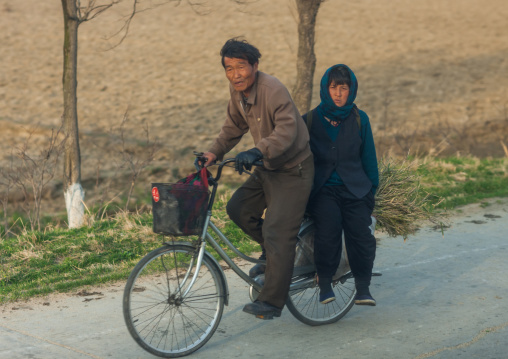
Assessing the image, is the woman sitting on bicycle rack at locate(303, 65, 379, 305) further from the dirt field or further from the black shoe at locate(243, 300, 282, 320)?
the dirt field

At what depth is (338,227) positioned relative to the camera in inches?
207

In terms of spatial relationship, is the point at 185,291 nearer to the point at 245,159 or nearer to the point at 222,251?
the point at 222,251

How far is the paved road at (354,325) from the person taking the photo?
16.0ft

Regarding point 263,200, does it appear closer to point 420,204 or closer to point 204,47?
point 420,204

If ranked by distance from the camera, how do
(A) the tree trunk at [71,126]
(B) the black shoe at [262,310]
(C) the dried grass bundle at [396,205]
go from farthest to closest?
(A) the tree trunk at [71,126]
(C) the dried grass bundle at [396,205]
(B) the black shoe at [262,310]

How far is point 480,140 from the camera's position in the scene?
1522 cm

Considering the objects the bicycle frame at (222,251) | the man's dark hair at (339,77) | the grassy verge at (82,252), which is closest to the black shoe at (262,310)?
the bicycle frame at (222,251)

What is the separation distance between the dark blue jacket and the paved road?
0.99 meters

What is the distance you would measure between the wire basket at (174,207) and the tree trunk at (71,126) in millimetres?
4467

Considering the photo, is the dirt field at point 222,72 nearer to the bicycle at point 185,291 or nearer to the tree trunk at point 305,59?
the tree trunk at point 305,59

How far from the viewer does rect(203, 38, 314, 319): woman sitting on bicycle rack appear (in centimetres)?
483

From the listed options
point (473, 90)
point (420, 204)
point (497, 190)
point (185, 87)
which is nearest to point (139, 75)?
point (185, 87)

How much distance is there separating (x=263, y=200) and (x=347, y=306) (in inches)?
41.9

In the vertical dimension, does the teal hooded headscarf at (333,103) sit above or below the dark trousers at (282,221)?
above
